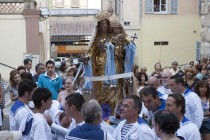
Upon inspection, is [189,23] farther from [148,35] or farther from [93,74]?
[93,74]

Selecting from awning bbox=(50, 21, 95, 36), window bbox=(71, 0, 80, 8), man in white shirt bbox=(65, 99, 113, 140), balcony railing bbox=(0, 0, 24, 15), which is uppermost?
window bbox=(71, 0, 80, 8)

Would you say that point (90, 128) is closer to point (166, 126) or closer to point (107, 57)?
point (166, 126)

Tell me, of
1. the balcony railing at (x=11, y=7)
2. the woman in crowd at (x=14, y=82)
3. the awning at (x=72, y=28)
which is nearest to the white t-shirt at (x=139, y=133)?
the woman in crowd at (x=14, y=82)

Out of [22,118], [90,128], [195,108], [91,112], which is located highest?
[91,112]

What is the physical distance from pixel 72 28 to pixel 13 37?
2598 cm

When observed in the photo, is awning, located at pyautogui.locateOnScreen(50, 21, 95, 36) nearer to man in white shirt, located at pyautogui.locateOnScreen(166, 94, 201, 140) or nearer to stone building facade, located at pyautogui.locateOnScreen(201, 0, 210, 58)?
stone building facade, located at pyautogui.locateOnScreen(201, 0, 210, 58)

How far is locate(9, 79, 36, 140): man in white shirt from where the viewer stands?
5750 millimetres

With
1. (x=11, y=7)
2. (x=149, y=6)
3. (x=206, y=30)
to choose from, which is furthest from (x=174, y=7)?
(x=206, y=30)

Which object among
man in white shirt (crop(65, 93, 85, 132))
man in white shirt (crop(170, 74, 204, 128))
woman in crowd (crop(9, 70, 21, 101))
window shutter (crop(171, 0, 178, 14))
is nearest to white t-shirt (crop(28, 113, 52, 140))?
man in white shirt (crop(65, 93, 85, 132))

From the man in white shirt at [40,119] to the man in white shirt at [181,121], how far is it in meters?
1.43

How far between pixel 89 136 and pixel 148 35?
21.9 metres

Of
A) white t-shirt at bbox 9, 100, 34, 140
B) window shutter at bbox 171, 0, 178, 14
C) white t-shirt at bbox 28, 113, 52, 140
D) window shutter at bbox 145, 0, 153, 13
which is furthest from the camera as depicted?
window shutter at bbox 171, 0, 178, 14

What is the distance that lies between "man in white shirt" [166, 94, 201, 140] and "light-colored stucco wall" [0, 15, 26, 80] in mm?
16963

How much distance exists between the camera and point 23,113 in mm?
5918
